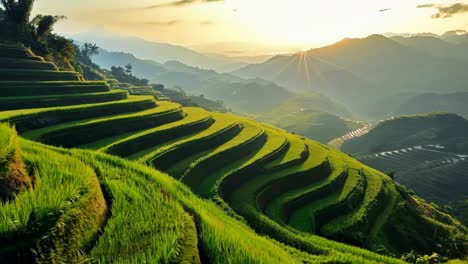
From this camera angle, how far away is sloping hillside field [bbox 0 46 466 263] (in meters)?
5.61

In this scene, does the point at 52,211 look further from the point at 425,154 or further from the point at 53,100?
the point at 425,154

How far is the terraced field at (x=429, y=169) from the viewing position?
83725mm

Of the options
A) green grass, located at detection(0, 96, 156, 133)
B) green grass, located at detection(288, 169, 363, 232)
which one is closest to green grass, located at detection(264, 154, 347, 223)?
green grass, located at detection(288, 169, 363, 232)

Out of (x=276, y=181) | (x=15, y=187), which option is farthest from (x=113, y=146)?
(x=15, y=187)

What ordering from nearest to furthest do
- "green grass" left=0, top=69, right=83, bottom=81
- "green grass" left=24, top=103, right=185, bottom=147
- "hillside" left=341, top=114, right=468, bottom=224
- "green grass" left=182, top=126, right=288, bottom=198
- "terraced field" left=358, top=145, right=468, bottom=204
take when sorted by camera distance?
"green grass" left=24, top=103, right=185, bottom=147 < "green grass" left=182, top=126, right=288, bottom=198 < "green grass" left=0, top=69, right=83, bottom=81 < "terraced field" left=358, top=145, right=468, bottom=204 < "hillside" left=341, top=114, right=468, bottom=224

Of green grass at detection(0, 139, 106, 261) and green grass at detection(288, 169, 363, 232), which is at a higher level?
green grass at detection(0, 139, 106, 261)

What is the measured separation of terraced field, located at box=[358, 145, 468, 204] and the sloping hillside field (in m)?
51.0

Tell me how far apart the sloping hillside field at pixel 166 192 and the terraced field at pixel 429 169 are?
Result: 51.0 m

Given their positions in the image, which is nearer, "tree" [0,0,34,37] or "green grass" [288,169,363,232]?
"green grass" [288,169,363,232]

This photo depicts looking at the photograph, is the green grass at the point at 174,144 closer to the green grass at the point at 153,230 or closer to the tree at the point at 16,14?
the green grass at the point at 153,230

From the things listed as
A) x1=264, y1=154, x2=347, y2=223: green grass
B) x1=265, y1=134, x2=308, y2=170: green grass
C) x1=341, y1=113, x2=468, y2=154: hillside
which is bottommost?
x1=341, y1=113, x2=468, y2=154: hillside

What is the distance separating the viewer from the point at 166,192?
28.4ft

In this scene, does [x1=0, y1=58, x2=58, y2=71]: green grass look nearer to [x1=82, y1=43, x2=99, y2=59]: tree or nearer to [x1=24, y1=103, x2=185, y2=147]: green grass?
[x1=24, y1=103, x2=185, y2=147]: green grass

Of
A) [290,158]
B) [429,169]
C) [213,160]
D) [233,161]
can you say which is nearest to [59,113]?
[213,160]
